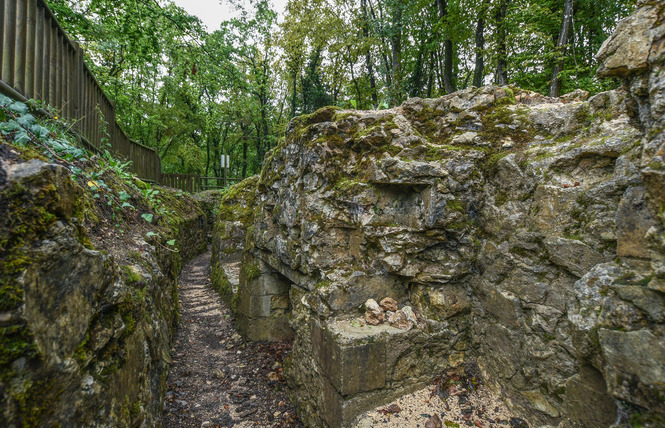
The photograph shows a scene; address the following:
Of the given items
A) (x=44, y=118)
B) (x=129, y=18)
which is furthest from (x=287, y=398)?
(x=129, y=18)

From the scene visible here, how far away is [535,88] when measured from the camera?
10656 millimetres

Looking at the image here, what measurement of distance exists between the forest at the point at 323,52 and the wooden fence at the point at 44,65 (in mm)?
1970

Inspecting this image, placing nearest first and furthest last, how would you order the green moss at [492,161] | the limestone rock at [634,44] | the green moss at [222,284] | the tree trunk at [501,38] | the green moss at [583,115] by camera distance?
1. the limestone rock at [634,44]
2. the green moss at [583,115]
3. the green moss at [492,161]
4. the green moss at [222,284]
5. the tree trunk at [501,38]

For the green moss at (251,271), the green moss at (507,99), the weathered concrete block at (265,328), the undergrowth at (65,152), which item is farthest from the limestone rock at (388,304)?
the weathered concrete block at (265,328)

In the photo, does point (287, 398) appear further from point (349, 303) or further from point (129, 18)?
point (129, 18)

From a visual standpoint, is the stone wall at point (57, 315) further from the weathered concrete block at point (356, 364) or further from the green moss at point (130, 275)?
the weathered concrete block at point (356, 364)

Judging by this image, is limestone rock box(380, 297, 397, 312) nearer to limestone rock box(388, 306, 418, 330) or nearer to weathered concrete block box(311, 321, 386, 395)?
limestone rock box(388, 306, 418, 330)

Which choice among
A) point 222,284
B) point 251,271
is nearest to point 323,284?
point 251,271

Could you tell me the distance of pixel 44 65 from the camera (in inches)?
130

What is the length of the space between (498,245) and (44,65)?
16.0ft

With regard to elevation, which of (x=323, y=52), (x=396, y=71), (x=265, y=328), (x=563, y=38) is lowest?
(x=265, y=328)

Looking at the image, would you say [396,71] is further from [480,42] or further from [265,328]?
[265,328]

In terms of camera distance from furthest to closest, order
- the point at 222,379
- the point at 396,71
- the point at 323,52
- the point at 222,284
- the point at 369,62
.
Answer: the point at 323,52, the point at 369,62, the point at 396,71, the point at 222,284, the point at 222,379

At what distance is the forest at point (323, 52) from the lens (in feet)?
20.8
